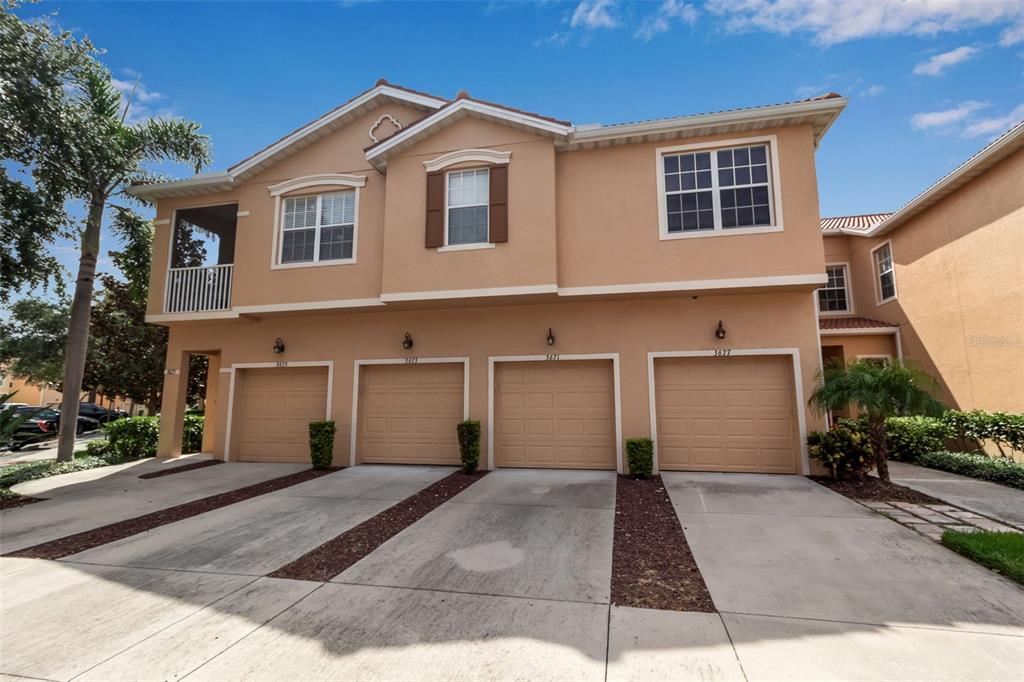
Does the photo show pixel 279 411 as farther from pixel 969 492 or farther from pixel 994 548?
pixel 969 492

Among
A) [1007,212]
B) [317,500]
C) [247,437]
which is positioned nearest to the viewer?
[317,500]

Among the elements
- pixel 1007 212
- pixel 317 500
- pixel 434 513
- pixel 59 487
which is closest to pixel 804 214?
A: pixel 1007 212

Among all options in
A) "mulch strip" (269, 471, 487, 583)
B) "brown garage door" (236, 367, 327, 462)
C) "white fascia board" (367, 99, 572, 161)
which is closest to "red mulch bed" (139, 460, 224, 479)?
"brown garage door" (236, 367, 327, 462)

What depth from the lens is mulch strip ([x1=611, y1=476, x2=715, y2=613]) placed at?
3.82m

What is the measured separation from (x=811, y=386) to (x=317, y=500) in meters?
9.01

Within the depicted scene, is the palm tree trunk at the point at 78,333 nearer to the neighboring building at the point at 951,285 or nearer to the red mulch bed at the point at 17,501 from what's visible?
the red mulch bed at the point at 17,501

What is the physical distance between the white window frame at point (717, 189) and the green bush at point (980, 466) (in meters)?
5.77

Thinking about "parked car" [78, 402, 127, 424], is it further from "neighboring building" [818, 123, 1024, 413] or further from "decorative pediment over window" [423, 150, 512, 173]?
"neighboring building" [818, 123, 1024, 413]

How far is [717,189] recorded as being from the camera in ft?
29.0

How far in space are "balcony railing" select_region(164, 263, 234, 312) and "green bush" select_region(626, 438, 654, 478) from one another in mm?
10130

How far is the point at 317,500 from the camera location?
24.2 feet

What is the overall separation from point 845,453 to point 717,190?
17.3 ft

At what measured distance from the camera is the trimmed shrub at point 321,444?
10.1m

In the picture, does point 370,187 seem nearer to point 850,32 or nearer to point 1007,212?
point 850,32
